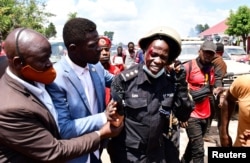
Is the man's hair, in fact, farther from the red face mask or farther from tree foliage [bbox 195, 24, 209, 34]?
tree foliage [bbox 195, 24, 209, 34]

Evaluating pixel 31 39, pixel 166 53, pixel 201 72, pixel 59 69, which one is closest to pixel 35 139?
pixel 31 39

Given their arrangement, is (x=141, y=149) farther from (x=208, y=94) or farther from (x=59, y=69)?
(x=208, y=94)

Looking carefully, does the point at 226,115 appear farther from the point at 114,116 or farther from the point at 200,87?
the point at 200,87

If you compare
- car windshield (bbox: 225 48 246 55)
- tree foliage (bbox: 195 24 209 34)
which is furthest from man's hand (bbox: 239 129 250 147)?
tree foliage (bbox: 195 24 209 34)

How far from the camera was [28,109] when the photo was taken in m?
1.57

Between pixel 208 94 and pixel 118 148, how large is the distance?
2.61m

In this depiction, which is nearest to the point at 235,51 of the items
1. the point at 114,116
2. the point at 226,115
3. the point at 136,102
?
the point at 226,115

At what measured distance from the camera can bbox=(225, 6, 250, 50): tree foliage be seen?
35906mm

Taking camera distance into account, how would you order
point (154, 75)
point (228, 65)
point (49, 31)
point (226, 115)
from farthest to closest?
point (49, 31) < point (228, 65) < point (226, 115) < point (154, 75)

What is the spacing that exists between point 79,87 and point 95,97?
0.18m

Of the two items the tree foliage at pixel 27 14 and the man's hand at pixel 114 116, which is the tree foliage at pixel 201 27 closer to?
the tree foliage at pixel 27 14

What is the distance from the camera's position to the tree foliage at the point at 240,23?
3591 centimetres

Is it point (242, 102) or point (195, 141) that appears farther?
point (195, 141)

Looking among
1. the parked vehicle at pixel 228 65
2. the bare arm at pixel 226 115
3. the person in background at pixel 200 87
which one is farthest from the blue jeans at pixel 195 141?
the parked vehicle at pixel 228 65
